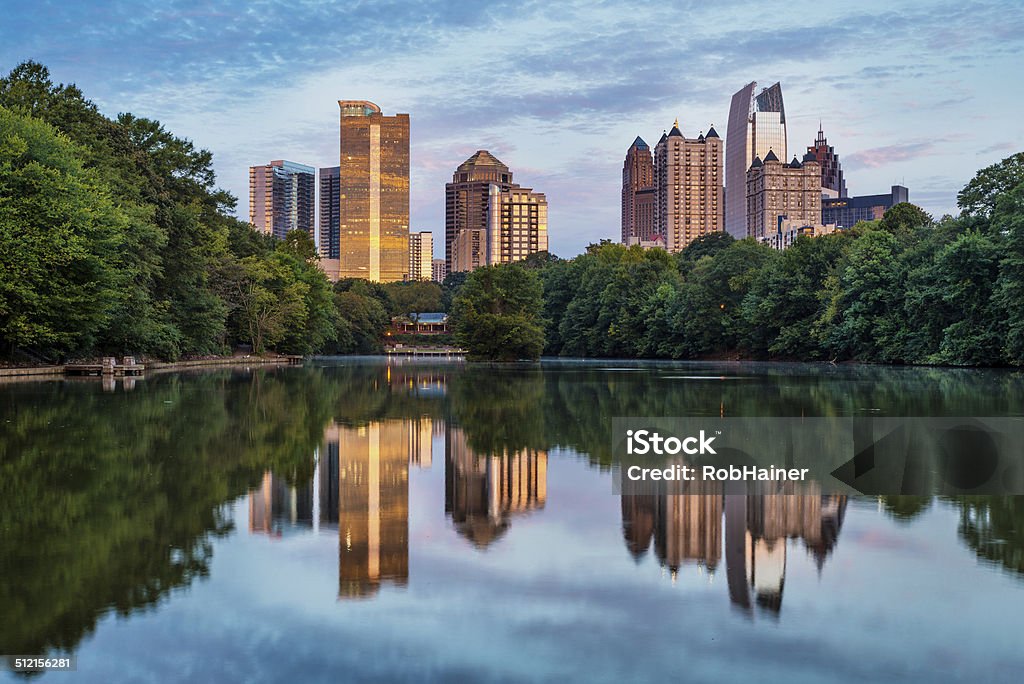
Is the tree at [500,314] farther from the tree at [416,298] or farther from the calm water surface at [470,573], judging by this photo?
the tree at [416,298]

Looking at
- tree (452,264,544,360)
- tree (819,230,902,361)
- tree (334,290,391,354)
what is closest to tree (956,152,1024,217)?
tree (819,230,902,361)

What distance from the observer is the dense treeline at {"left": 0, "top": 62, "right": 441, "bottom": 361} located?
35.0 m

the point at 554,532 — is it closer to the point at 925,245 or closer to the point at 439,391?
the point at 439,391

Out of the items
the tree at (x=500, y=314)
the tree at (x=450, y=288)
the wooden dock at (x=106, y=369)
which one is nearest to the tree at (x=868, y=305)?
the tree at (x=500, y=314)

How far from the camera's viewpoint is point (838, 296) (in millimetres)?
65000

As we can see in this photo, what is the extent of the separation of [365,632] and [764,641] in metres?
2.11

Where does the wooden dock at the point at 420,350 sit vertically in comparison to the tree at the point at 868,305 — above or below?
below

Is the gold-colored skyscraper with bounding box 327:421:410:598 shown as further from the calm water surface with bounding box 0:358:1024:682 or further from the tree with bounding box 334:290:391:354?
the tree with bounding box 334:290:391:354

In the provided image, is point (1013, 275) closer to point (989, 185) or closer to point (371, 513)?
point (989, 185)

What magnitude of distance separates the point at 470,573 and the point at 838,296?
6232cm

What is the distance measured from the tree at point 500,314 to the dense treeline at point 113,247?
48.1 ft

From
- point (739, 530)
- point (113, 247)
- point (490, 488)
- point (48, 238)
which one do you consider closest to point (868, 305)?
point (113, 247)

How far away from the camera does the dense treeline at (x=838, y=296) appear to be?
2003 inches

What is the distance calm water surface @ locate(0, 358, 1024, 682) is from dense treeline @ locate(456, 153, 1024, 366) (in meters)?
42.2
